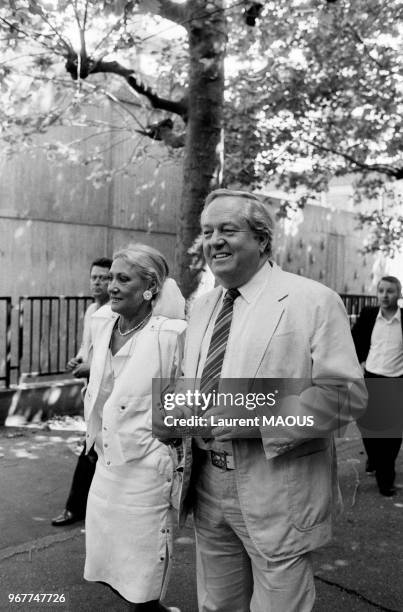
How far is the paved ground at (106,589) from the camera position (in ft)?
11.7

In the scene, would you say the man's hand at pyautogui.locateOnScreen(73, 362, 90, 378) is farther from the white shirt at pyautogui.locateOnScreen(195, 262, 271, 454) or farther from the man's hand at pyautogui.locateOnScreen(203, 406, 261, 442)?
the man's hand at pyautogui.locateOnScreen(203, 406, 261, 442)

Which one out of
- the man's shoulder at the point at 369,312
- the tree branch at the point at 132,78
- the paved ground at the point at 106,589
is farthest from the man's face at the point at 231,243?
the tree branch at the point at 132,78

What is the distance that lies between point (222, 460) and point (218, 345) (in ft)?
1.34

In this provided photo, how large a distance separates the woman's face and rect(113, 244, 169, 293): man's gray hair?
0.08 ft

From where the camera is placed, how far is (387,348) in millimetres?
6004

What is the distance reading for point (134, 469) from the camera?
9.27ft

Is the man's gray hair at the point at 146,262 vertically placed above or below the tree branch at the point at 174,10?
below

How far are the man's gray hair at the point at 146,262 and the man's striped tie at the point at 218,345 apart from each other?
732 millimetres

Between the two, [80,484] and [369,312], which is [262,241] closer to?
[80,484]

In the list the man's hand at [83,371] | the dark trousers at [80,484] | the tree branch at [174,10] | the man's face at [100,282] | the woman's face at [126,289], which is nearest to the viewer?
the woman's face at [126,289]

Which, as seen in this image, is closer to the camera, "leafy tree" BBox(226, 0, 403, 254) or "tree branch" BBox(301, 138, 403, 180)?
"leafy tree" BBox(226, 0, 403, 254)

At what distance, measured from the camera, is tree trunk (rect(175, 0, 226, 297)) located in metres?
6.62

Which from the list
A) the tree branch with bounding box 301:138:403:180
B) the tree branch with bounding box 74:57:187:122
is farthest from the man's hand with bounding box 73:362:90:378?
the tree branch with bounding box 301:138:403:180

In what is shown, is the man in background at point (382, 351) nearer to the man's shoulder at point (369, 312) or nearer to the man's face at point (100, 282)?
the man's shoulder at point (369, 312)
